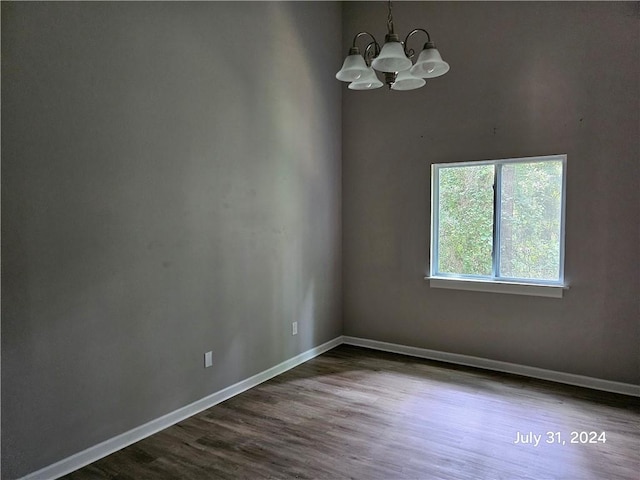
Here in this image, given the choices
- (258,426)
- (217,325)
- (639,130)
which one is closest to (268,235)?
(217,325)

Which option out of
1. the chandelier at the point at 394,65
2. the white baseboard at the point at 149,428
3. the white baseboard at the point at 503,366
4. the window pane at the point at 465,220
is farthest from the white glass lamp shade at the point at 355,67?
the white baseboard at the point at 503,366

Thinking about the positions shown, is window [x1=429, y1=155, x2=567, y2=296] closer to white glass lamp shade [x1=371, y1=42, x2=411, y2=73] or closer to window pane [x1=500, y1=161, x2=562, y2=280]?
window pane [x1=500, y1=161, x2=562, y2=280]

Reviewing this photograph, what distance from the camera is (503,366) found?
13.5 feet

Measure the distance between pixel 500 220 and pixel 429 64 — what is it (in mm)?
2079

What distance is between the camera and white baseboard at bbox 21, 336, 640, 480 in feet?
8.30

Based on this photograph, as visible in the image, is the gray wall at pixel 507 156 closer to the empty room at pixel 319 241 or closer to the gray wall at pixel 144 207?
the empty room at pixel 319 241

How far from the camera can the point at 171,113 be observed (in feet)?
9.96

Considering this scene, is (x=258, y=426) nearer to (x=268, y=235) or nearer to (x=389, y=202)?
(x=268, y=235)

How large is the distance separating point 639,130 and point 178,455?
409cm

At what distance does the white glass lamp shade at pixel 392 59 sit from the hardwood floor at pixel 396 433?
2.30 meters

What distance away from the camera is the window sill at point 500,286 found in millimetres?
3842

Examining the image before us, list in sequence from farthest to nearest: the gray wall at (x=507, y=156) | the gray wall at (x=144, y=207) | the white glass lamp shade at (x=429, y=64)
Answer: the gray wall at (x=507, y=156), the white glass lamp shade at (x=429, y=64), the gray wall at (x=144, y=207)

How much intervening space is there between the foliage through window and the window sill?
8 cm

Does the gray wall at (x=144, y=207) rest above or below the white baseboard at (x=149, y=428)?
above
